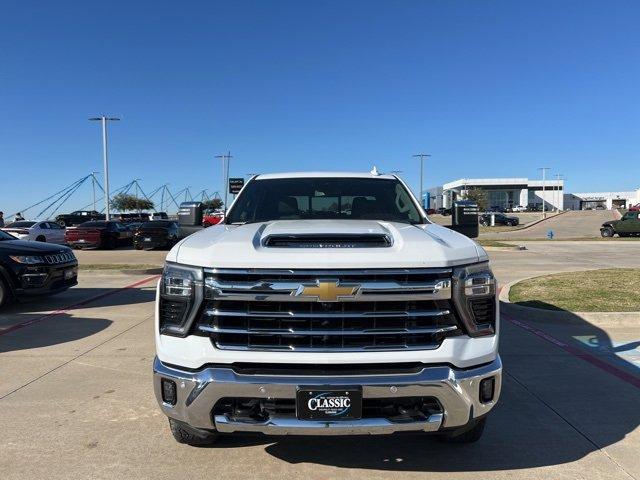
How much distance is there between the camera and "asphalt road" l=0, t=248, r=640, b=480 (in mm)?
3367

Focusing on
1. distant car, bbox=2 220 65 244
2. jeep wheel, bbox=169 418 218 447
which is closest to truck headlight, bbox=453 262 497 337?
jeep wheel, bbox=169 418 218 447

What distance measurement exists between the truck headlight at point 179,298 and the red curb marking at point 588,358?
4.22 metres

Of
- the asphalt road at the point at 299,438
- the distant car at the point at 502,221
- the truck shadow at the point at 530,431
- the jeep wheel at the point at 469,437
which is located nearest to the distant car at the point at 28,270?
the asphalt road at the point at 299,438

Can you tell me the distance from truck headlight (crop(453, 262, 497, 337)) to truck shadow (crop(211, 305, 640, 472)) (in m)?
0.99

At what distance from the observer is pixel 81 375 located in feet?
17.4

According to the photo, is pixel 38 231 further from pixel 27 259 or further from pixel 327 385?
pixel 327 385

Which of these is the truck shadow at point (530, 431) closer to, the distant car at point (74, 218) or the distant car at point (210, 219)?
the distant car at point (210, 219)

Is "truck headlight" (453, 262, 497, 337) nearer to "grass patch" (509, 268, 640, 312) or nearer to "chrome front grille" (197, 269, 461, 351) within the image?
"chrome front grille" (197, 269, 461, 351)

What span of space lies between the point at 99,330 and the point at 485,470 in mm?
5678

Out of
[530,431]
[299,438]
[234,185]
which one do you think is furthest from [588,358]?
[234,185]

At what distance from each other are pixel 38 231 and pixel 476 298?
2754cm

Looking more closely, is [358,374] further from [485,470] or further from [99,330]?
[99,330]

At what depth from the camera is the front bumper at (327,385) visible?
2.82 m

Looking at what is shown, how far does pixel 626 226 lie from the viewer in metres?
33.4
